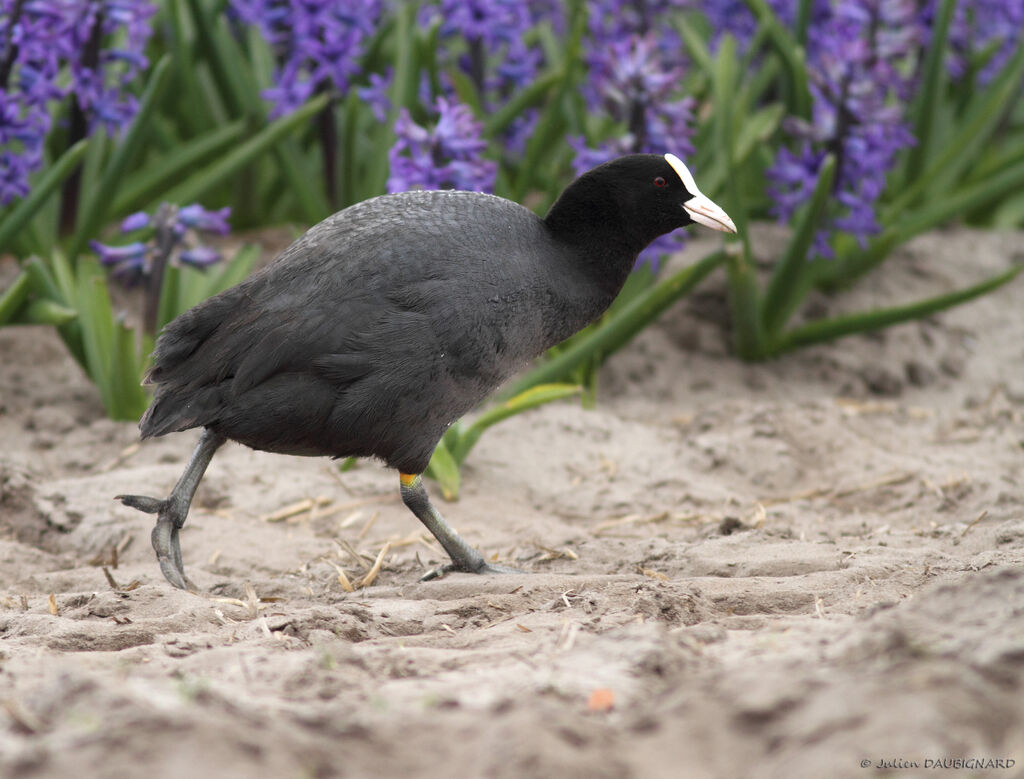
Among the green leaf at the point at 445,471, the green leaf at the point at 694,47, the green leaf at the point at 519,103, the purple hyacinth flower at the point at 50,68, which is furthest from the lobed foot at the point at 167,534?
the green leaf at the point at 694,47

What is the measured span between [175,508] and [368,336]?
951mm

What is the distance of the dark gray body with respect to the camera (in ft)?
11.4

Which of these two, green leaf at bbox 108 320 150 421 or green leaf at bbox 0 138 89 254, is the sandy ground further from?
green leaf at bbox 0 138 89 254

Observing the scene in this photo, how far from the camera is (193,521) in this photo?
4391 mm

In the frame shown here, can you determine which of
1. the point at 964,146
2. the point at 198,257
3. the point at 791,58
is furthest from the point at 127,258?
the point at 964,146

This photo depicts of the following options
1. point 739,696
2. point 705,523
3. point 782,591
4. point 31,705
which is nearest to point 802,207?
point 705,523

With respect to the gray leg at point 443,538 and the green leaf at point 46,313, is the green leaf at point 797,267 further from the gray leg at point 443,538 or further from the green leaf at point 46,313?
the green leaf at point 46,313

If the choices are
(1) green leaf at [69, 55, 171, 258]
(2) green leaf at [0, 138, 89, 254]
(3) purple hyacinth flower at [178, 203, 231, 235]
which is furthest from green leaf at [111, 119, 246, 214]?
(3) purple hyacinth flower at [178, 203, 231, 235]

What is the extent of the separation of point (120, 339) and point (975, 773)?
A: 3.90 m

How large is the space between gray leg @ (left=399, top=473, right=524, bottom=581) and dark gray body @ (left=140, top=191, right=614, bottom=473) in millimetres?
147

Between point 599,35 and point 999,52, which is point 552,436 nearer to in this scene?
point 599,35

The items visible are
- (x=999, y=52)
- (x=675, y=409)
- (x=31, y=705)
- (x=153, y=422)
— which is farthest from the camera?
(x=999, y=52)

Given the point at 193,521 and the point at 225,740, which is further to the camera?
the point at 193,521

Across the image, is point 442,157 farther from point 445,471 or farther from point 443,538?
point 443,538
